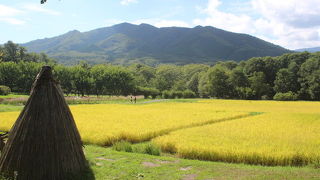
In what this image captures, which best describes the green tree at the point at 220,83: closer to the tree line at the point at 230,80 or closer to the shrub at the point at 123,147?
the tree line at the point at 230,80

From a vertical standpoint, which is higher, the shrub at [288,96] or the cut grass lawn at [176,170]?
the shrub at [288,96]

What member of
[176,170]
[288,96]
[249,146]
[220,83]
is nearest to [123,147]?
[176,170]

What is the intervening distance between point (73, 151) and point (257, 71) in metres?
82.6

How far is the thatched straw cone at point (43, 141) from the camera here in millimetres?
9531

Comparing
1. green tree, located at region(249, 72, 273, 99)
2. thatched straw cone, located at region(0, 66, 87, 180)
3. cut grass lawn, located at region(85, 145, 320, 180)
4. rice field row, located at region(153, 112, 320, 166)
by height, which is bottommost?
cut grass lawn, located at region(85, 145, 320, 180)

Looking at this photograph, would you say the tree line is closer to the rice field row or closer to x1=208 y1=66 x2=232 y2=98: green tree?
x1=208 y1=66 x2=232 y2=98: green tree

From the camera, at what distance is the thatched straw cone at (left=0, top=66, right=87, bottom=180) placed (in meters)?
9.53

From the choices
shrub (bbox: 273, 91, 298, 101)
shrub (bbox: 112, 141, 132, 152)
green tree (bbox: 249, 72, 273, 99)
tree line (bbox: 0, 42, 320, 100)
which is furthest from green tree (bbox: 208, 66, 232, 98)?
shrub (bbox: 112, 141, 132, 152)

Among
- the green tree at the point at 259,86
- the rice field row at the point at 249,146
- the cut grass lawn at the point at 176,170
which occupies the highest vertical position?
the green tree at the point at 259,86

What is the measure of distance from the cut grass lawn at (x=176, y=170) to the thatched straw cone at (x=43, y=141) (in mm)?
1464

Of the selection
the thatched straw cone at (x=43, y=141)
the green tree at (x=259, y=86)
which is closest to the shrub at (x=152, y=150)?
the thatched straw cone at (x=43, y=141)

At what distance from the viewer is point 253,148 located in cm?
1403

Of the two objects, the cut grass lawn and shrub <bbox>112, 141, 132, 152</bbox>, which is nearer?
the cut grass lawn

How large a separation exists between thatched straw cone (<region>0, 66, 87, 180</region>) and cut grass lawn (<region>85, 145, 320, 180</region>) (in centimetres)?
146
